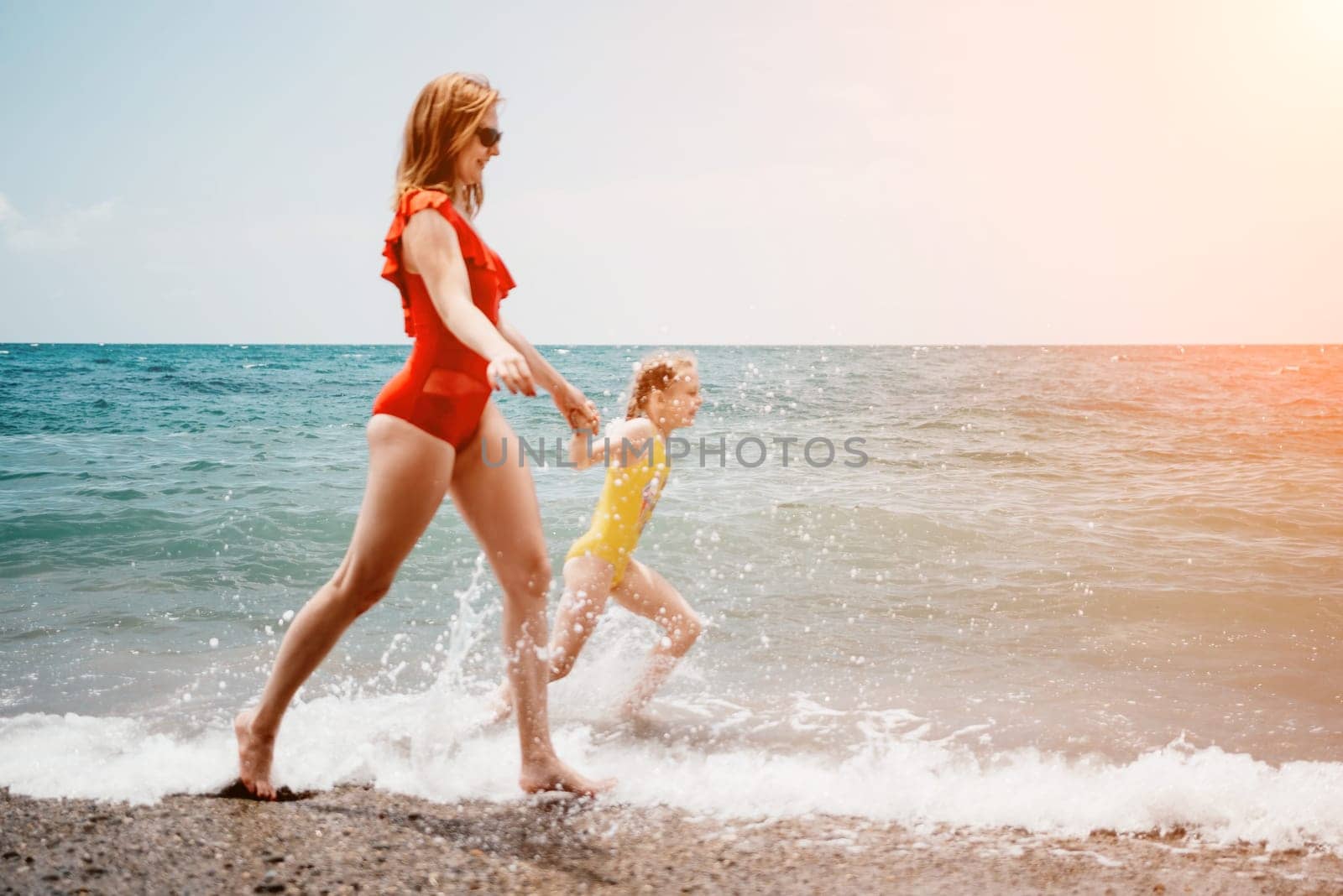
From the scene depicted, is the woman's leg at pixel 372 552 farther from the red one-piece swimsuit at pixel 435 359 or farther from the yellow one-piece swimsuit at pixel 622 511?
the yellow one-piece swimsuit at pixel 622 511

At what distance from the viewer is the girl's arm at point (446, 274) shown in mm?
2574

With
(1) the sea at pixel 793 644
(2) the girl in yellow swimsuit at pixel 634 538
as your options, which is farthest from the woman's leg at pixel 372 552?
(2) the girl in yellow swimsuit at pixel 634 538

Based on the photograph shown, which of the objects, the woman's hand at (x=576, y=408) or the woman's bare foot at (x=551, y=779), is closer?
the woman's hand at (x=576, y=408)

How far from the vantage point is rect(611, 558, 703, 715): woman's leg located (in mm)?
4074

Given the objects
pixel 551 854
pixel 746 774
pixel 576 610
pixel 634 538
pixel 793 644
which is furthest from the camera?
pixel 793 644

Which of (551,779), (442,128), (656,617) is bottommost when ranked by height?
(551,779)

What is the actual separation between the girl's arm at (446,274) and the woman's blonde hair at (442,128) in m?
0.19

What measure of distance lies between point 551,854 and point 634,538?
1.53 meters

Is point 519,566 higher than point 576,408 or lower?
lower

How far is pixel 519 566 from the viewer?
294 cm

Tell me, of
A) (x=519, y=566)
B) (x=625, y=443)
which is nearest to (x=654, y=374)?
(x=625, y=443)

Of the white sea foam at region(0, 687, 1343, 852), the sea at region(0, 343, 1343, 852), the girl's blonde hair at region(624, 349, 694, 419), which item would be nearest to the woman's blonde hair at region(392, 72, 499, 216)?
the sea at region(0, 343, 1343, 852)

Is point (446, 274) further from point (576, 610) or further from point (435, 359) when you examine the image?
point (576, 610)

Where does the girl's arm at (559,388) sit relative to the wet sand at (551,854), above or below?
above
